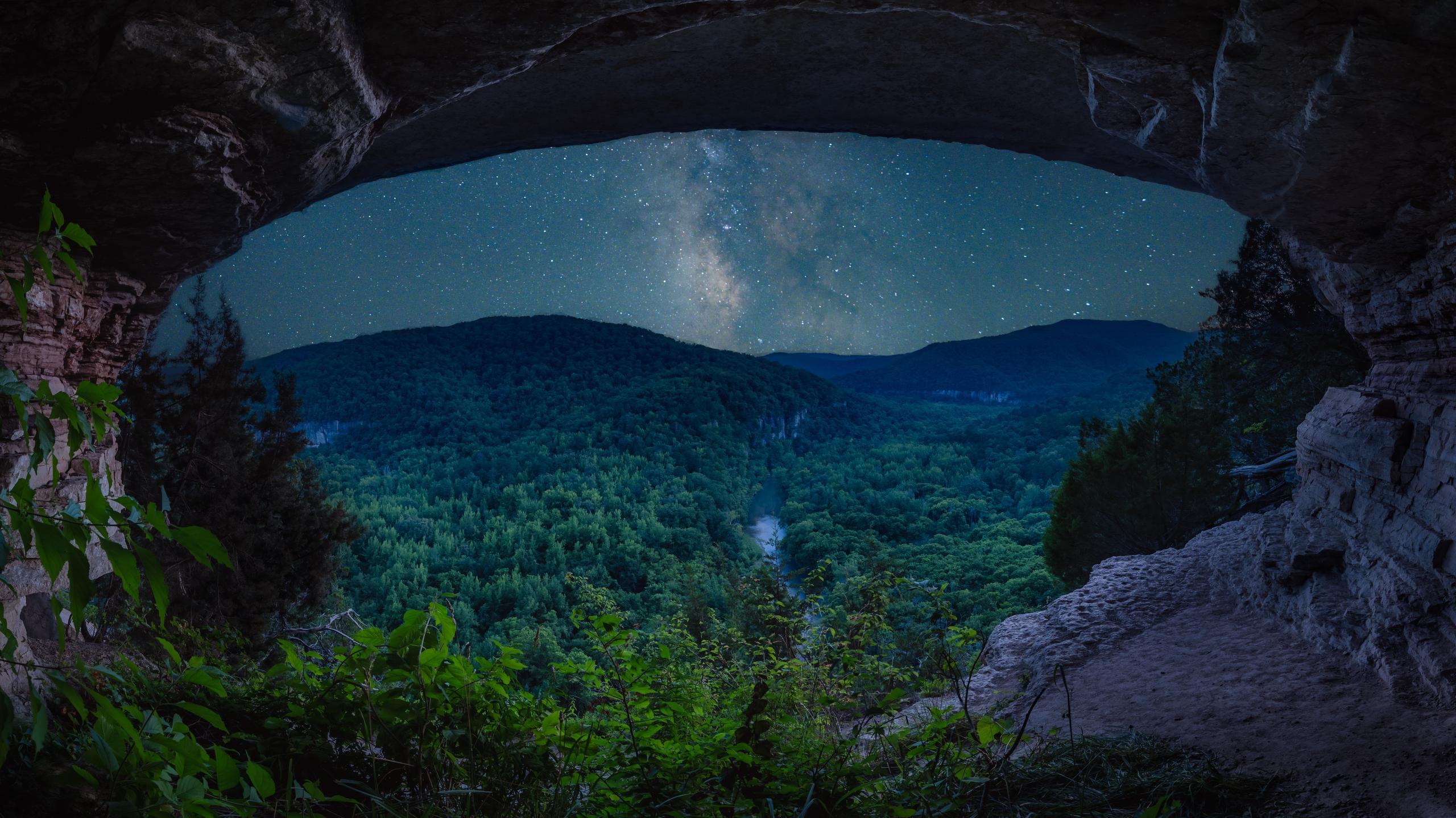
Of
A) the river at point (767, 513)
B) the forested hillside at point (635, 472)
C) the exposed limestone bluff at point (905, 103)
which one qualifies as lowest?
the river at point (767, 513)

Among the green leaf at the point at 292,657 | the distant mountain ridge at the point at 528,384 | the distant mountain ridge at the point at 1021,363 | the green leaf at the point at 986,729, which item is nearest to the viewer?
the green leaf at the point at 986,729

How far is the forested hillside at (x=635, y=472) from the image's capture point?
22.1 metres

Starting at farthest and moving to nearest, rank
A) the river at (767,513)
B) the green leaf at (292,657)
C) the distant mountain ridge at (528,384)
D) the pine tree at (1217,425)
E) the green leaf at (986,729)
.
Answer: the distant mountain ridge at (528,384) < the river at (767,513) < the pine tree at (1217,425) < the green leaf at (292,657) < the green leaf at (986,729)

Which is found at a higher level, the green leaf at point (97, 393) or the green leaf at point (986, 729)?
the green leaf at point (97, 393)

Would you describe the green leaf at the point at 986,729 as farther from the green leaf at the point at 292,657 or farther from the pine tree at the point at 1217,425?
the pine tree at the point at 1217,425

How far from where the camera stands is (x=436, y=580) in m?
23.3

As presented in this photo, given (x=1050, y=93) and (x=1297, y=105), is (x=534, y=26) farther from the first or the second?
(x=1050, y=93)

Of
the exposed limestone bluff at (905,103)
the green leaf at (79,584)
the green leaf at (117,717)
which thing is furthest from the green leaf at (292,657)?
the exposed limestone bluff at (905,103)

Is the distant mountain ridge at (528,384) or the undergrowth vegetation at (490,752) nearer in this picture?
the undergrowth vegetation at (490,752)

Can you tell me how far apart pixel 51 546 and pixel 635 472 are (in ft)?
121

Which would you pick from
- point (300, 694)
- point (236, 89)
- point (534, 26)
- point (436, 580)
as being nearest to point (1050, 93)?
point (534, 26)

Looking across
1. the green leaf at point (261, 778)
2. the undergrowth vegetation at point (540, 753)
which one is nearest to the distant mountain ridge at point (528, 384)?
the undergrowth vegetation at point (540, 753)

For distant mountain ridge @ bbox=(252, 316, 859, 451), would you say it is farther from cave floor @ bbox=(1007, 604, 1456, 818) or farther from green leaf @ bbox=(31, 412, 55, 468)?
green leaf @ bbox=(31, 412, 55, 468)

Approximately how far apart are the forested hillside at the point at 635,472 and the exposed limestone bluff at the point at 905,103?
863 cm
